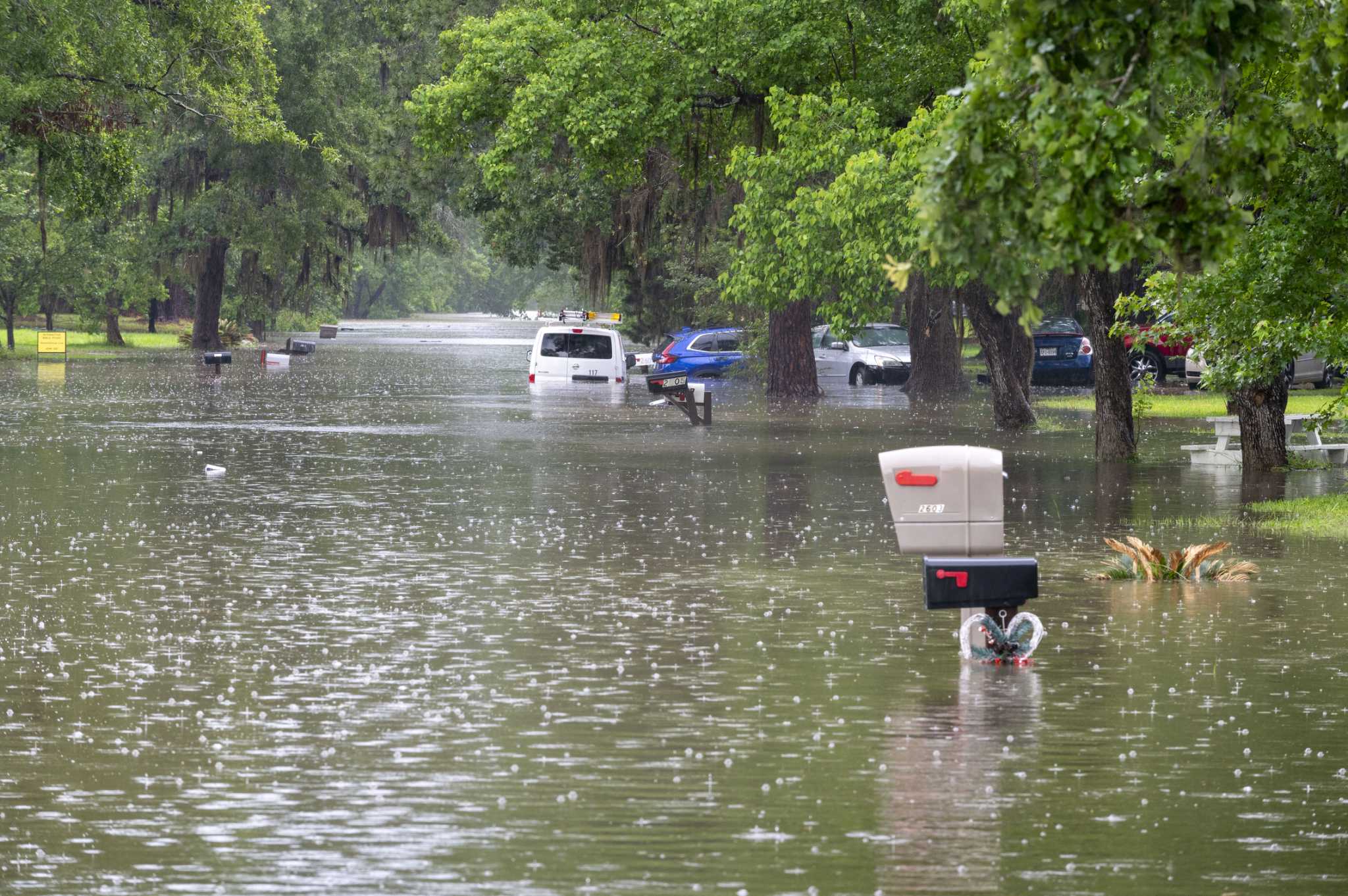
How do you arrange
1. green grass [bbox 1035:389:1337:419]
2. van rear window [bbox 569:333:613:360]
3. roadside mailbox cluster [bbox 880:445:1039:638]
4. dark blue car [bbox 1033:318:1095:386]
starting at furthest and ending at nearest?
dark blue car [bbox 1033:318:1095:386] → van rear window [bbox 569:333:613:360] → green grass [bbox 1035:389:1337:419] → roadside mailbox cluster [bbox 880:445:1039:638]

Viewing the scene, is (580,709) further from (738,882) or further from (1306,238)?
(1306,238)

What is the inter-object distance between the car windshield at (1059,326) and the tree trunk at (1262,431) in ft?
82.4

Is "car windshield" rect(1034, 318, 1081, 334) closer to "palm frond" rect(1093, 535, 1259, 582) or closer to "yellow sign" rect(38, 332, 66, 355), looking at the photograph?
"yellow sign" rect(38, 332, 66, 355)

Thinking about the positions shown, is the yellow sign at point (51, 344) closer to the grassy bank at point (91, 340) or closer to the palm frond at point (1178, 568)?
the grassy bank at point (91, 340)

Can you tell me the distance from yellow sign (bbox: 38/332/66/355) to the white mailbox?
5605 cm

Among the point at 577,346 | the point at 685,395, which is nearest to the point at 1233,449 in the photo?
the point at 685,395

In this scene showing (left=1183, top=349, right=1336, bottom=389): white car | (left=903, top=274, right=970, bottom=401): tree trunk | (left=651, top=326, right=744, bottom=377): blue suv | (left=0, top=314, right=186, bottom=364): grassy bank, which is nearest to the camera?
(left=1183, top=349, right=1336, bottom=389): white car

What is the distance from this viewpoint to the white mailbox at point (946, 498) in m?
11.1

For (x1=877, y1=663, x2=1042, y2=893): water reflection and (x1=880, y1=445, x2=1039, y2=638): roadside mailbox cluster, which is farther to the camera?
(x1=880, y1=445, x2=1039, y2=638): roadside mailbox cluster

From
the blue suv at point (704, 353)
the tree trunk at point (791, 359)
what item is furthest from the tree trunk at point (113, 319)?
the tree trunk at point (791, 359)

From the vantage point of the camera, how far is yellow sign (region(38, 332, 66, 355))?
63562 millimetres

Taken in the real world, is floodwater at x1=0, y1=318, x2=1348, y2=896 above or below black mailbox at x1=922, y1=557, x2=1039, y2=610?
below

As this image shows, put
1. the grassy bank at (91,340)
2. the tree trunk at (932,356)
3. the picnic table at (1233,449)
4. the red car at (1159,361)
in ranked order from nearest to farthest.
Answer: the picnic table at (1233,449) < the tree trunk at (932,356) < the red car at (1159,361) < the grassy bank at (91,340)

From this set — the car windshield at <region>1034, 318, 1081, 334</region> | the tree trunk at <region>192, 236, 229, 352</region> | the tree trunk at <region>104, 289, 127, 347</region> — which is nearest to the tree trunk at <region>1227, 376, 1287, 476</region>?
the car windshield at <region>1034, 318, 1081, 334</region>
